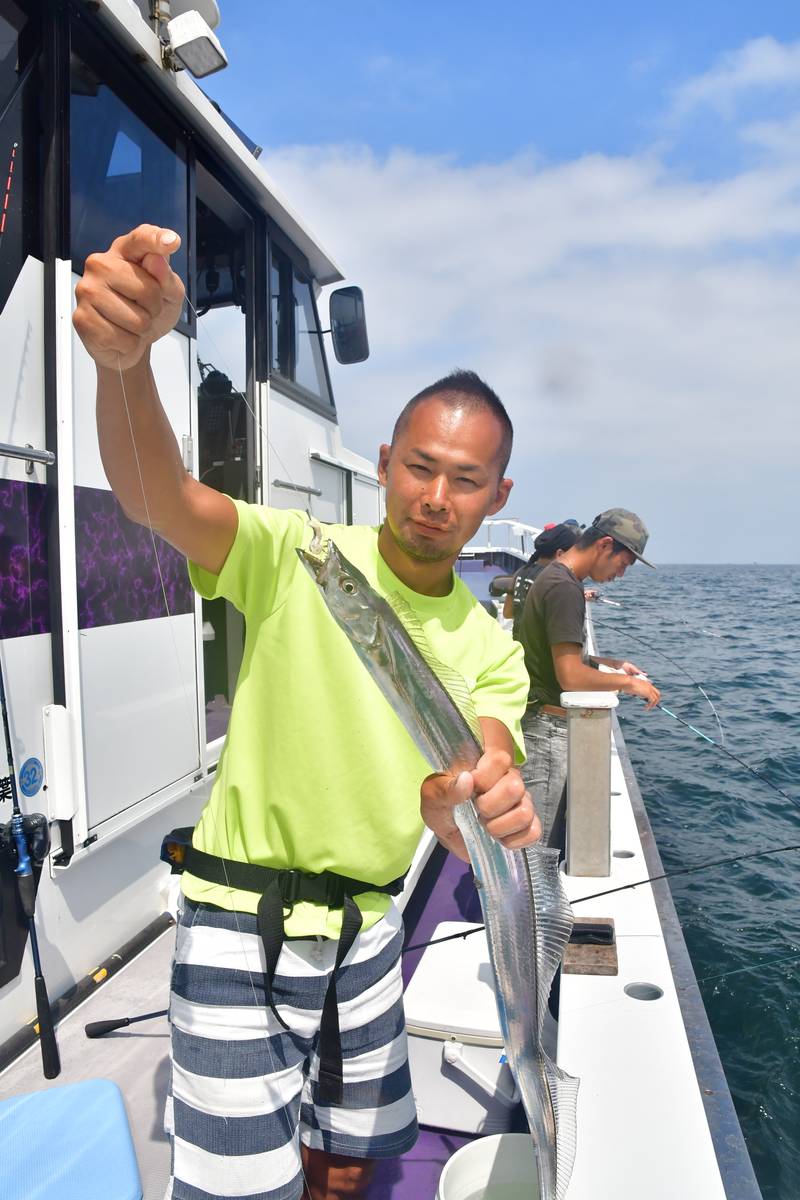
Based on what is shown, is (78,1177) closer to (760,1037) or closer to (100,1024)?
(100,1024)

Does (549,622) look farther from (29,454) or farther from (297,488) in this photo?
(29,454)

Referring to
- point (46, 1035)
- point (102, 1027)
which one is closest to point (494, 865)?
point (46, 1035)

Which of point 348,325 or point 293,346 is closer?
point 293,346

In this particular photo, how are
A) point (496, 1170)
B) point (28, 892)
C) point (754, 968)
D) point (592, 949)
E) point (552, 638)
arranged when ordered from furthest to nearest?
point (754, 968) < point (552, 638) < point (592, 949) < point (28, 892) < point (496, 1170)

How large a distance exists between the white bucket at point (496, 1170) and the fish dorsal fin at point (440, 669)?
1657 millimetres

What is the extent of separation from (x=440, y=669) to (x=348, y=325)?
15.8ft

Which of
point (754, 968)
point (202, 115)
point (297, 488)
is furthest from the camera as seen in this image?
point (754, 968)

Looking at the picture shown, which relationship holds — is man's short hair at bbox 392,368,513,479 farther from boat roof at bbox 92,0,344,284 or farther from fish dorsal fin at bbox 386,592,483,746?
boat roof at bbox 92,0,344,284

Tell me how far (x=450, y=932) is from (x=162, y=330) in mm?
3303

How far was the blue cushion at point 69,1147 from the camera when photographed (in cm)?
193

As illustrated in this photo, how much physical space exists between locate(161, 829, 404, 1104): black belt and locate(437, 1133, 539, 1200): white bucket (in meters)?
0.73

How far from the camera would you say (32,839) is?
108 inches

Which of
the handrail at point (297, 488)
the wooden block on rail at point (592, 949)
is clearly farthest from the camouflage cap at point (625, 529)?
the wooden block on rail at point (592, 949)

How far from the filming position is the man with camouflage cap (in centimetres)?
496
